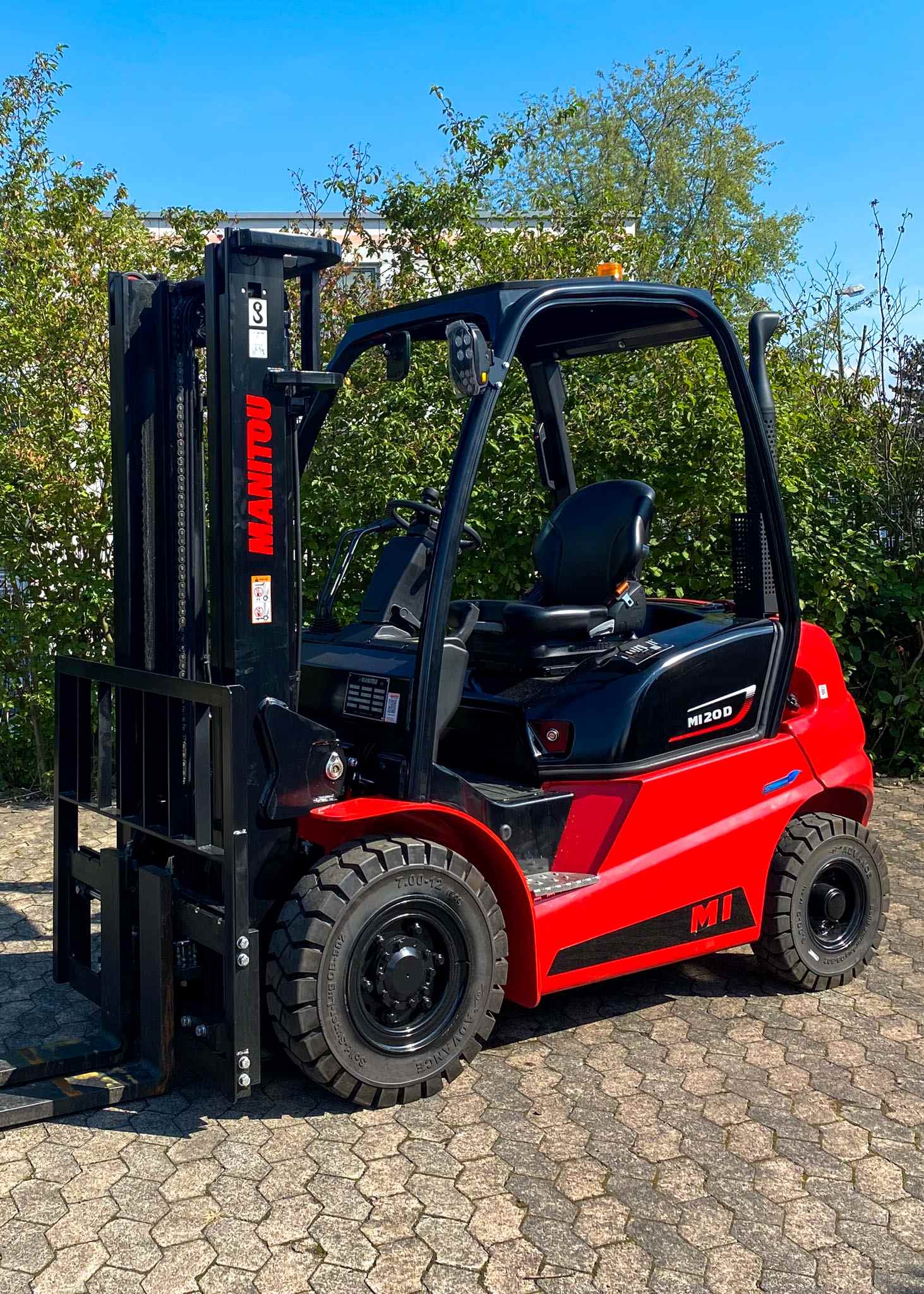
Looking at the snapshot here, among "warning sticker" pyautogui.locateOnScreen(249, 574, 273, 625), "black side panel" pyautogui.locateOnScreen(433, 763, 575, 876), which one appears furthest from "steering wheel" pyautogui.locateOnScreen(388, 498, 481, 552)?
"black side panel" pyautogui.locateOnScreen(433, 763, 575, 876)

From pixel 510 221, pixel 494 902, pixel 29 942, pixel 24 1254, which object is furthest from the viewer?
pixel 510 221

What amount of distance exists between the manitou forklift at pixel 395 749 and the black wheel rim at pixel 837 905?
0.01 m

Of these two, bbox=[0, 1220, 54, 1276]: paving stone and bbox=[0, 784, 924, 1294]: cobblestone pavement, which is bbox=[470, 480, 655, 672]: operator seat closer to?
bbox=[0, 784, 924, 1294]: cobblestone pavement

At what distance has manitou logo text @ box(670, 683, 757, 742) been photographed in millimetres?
4637

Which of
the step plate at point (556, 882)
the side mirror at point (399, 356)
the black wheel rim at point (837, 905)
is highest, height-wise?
the side mirror at point (399, 356)

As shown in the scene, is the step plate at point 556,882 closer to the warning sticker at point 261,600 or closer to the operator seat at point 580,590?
the operator seat at point 580,590

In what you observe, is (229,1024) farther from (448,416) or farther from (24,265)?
(24,265)

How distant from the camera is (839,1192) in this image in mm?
3400

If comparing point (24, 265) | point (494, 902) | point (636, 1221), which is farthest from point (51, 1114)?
point (24, 265)

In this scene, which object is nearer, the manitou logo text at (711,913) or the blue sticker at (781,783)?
the manitou logo text at (711,913)

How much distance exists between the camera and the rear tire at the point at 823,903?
482 cm

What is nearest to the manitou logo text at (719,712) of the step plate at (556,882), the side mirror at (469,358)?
the step plate at (556,882)

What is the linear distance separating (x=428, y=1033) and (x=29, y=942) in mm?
2375

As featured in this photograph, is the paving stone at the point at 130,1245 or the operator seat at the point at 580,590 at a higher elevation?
the operator seat at the point at 580,590
